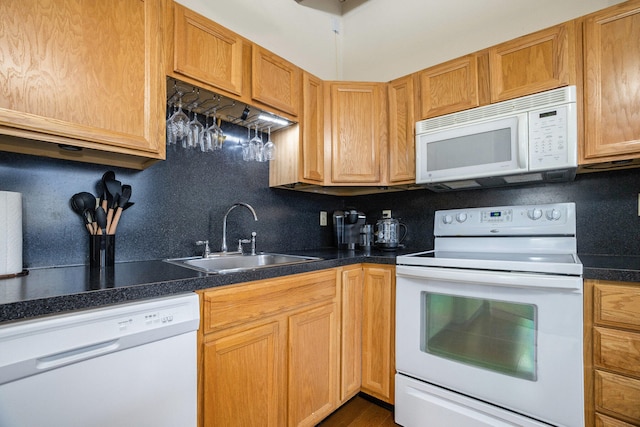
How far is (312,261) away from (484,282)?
838mm

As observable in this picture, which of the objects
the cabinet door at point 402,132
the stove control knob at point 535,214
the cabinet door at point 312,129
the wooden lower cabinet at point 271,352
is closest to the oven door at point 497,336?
the wooden lower cabinet at point 271,352

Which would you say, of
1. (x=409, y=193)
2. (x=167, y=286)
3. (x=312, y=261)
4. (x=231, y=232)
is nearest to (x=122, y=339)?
(x=167, y=286)

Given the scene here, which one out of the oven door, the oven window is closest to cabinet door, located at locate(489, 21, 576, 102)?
the oven door

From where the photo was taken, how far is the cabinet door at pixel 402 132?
1.97m

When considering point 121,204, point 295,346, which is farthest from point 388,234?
point 121,204

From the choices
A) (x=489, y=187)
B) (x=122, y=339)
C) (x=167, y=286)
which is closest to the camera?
(x=122, y=339)

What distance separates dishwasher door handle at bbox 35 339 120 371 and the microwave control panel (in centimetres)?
196

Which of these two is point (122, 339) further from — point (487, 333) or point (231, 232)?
point (487, 333)

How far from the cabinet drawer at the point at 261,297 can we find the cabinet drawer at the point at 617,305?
3.78 feet

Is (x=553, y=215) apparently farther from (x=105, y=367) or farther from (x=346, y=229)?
(x=105, y=367)

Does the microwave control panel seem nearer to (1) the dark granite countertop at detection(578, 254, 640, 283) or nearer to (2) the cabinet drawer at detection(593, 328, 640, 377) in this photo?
(1) the dark granite countertop at detection(578, 254, 640, 283)

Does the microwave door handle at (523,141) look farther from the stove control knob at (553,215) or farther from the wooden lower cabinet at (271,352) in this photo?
the wooden lower cabinet at (271,352)

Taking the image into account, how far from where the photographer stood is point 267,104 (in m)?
1.67

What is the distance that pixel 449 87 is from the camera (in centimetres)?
182
